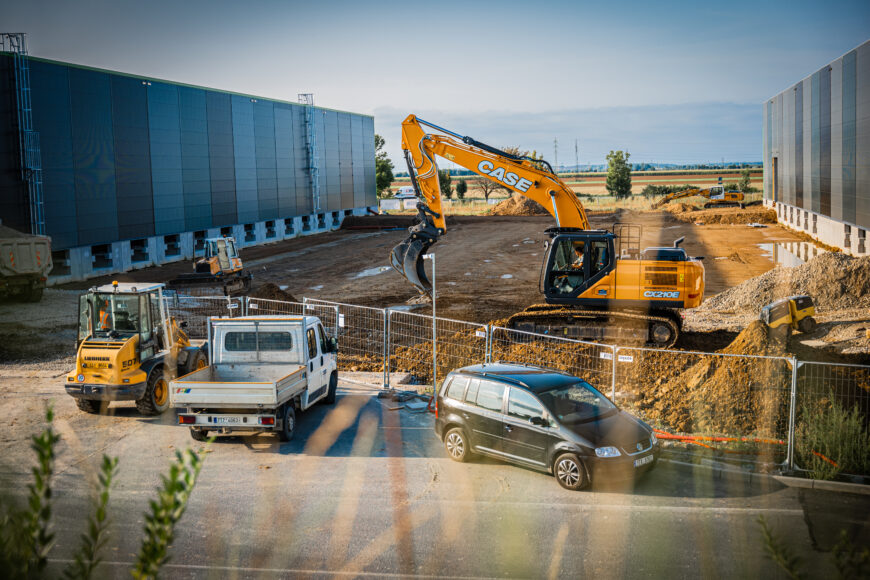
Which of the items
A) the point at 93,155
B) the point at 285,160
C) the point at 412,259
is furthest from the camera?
the point at 285,160

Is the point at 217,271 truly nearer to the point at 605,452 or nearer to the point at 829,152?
the point at 605,452

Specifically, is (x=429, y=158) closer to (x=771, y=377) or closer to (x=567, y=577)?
(x=771, y=377)

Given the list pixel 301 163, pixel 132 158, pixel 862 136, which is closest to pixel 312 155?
pixel 301 163

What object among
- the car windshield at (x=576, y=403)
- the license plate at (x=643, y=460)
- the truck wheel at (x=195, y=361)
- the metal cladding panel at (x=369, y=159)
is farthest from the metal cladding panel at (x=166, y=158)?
the license plate at (x=643, y=460)

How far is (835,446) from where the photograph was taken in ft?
37.5

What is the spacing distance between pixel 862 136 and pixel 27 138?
132 ft

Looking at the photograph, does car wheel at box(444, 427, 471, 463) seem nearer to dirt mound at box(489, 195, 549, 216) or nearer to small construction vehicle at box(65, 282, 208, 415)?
small construction vehicle at box(65, 282, 208, 415)

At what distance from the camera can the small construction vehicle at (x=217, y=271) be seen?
3219 centimetres

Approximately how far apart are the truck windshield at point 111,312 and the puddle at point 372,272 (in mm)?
23757

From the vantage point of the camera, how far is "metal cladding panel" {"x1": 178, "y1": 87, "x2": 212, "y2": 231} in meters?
47.2

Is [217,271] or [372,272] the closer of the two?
[217,271]

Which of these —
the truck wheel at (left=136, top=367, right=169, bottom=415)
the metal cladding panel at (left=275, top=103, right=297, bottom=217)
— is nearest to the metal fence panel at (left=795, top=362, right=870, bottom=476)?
the truck wheel at (left=136, top=367, right=169, bottom=415)

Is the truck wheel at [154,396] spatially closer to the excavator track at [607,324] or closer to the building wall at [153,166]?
the excavator track at [607,324]

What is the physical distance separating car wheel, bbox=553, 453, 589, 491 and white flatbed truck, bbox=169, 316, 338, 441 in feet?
16.1
